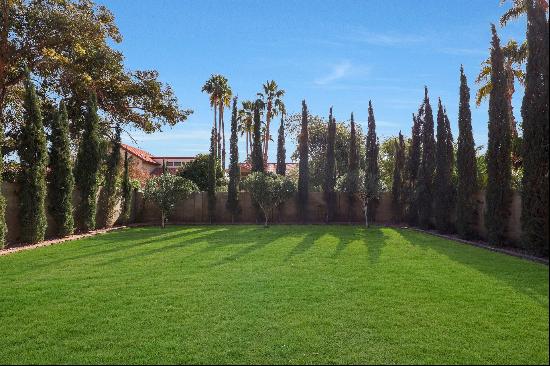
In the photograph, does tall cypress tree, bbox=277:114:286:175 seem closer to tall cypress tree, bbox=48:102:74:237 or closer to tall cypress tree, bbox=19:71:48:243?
tall cypress tree, bbox=48:102:74:237

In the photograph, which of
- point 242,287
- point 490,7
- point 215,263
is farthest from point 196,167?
point 490,7

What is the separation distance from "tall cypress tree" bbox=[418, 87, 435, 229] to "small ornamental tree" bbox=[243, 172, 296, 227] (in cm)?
676

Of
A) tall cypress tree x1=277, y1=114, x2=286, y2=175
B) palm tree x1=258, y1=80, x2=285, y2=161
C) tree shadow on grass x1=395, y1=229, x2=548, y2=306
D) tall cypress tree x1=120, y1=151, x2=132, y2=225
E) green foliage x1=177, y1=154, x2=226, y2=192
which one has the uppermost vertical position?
palm tree x1=258, y1=80, x2=285, y2=161

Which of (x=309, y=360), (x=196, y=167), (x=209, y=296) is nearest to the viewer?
(x=309, y=360)

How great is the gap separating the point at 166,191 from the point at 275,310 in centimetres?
1728

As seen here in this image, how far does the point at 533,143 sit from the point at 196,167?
2207cm

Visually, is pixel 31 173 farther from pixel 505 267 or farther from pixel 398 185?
pixel 398 185

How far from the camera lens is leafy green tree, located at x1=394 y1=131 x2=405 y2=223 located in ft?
81.6

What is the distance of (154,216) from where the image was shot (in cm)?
2619

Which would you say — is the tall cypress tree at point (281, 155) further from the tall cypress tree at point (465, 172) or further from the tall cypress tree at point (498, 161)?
the tall cypress tree at point (498, 161)

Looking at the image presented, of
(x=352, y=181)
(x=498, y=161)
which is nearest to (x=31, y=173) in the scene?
(x=498, y=161)

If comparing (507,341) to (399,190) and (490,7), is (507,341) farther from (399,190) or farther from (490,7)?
(399,190)

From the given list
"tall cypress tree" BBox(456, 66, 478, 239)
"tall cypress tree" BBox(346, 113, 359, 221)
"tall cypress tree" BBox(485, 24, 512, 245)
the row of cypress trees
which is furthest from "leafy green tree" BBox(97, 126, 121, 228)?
"tall cypress tree" BBox(485, 24, 512, 245)

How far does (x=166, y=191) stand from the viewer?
2178cm
